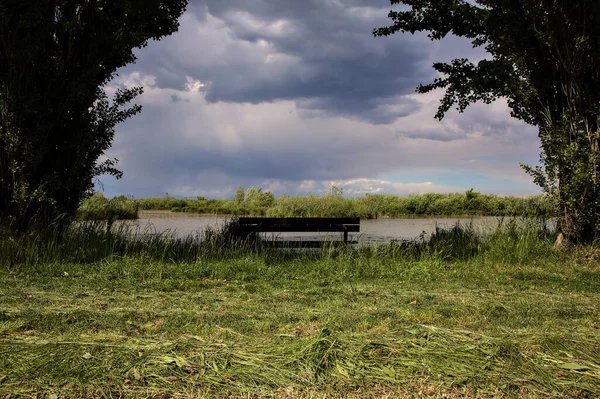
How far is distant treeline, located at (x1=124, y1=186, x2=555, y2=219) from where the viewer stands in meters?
24.5

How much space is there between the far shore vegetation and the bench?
34.4ft

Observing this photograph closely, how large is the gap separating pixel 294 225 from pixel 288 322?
7271 millimetres

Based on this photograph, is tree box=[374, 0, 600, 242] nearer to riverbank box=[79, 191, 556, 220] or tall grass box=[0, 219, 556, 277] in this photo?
tall grass box=[0, 219, 556, 277]

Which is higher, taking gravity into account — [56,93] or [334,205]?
[56,93]

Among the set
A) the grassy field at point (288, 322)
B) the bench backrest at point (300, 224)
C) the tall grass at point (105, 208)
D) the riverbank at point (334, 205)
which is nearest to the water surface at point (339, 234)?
the bench backrest at point (300, 224)

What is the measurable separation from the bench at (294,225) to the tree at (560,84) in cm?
449

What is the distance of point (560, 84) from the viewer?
999 cm

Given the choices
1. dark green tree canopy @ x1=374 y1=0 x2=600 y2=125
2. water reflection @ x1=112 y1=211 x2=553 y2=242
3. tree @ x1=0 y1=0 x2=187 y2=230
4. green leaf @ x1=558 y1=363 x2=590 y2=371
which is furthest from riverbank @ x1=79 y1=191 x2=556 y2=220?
green leaf @ x1=558 y1=363 x2=590 y2=371

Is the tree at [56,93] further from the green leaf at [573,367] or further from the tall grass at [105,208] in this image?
the green leaf at [573,367]

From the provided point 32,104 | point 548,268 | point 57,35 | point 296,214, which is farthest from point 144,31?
point 296,214

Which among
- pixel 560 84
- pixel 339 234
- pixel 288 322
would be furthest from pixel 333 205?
pixel 288 322

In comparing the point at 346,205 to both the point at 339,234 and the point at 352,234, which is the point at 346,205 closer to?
the point at 339,234

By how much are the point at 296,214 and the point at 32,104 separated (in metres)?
16.5

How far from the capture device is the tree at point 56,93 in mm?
9031
